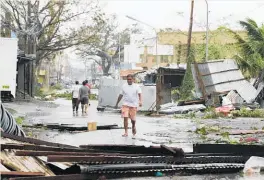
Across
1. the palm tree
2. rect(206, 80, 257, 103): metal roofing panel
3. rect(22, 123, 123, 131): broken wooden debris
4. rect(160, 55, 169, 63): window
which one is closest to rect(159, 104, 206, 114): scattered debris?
rect(206, 80, 257, 103): metal roofing panel

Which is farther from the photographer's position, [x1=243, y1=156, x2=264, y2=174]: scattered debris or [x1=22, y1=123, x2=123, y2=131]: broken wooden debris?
[x1=22, y1=123, x2=123, y2=131]: broken wooden debris

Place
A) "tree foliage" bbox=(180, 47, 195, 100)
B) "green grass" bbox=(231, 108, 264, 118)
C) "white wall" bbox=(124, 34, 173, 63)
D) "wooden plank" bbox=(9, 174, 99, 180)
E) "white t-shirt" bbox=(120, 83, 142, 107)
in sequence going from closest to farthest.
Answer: "wooden plank" bbox=(9, 174, 99, 180) → "white t-shirt" bbox=(120, 83, 142, 107) → "green grass" bbox=(231, 108, 264, 118) → "tree foliage" bbox=(180, 47, 195, 100) → "white wall" bbox=(124, 34, 173, 63)

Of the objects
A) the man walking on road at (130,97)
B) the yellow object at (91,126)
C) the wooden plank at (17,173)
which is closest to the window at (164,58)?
the yellow object at (91,126)

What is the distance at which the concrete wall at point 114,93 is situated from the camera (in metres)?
27.4

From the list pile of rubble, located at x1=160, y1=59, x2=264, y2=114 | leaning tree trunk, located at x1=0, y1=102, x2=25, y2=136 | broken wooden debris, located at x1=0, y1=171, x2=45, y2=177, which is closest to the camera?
broken wooden debris, located at x1=0, y1=171, x2=45, y2=177

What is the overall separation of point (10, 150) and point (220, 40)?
5241 cm

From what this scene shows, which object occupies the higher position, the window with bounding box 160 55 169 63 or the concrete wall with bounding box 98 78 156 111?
the window with bounding box 160 55 169 63

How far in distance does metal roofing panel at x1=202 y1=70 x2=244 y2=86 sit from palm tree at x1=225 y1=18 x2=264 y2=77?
14.4 ft

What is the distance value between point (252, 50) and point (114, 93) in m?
10.5

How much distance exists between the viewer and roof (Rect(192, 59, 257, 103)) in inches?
1079

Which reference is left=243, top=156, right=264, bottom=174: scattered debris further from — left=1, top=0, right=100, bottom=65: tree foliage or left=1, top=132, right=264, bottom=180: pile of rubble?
left=1, top=0, right=100, bottom=65: tree foliage

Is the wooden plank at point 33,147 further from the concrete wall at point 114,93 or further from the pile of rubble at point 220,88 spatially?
the concrete wall at point 114,93

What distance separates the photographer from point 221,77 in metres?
27.8

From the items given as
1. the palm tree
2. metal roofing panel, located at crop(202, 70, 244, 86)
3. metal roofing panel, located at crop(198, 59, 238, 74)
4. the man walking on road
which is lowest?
the man walking on road
